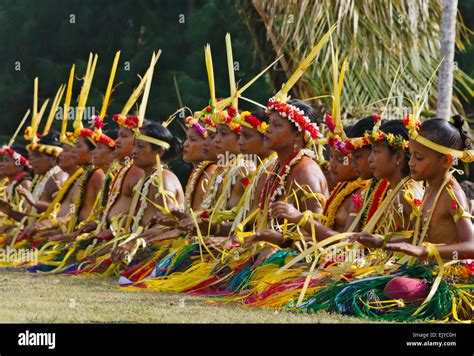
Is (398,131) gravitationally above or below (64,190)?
above

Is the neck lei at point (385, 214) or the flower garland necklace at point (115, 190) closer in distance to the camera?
the neck lei at point (385, 214)

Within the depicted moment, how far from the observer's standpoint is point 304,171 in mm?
7047

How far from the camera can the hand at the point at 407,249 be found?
5203mm

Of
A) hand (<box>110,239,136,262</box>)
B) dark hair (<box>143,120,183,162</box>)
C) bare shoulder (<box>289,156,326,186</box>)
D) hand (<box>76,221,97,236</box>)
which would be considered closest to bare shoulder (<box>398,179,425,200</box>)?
bare shoulder (<box>289,156,326,186</box>)

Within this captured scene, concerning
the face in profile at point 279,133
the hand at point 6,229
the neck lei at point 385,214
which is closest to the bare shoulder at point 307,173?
the face in profile at point 279,133

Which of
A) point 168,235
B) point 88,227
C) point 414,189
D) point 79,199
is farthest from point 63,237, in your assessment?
point 414,189

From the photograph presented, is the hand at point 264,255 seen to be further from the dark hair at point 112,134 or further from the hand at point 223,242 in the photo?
the dark hair at point 112,134

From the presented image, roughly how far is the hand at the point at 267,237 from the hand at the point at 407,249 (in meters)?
1.21

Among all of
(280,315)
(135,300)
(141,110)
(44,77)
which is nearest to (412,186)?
(280,315)

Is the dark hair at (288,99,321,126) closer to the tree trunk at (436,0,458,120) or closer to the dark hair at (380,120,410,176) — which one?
the dark hair at (380,120,410,176)

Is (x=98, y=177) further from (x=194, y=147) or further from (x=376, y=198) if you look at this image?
(x=376, y=198)

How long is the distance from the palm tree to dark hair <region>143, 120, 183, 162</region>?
282cm

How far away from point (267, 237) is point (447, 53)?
14.4ft

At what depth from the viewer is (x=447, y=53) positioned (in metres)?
10.2
